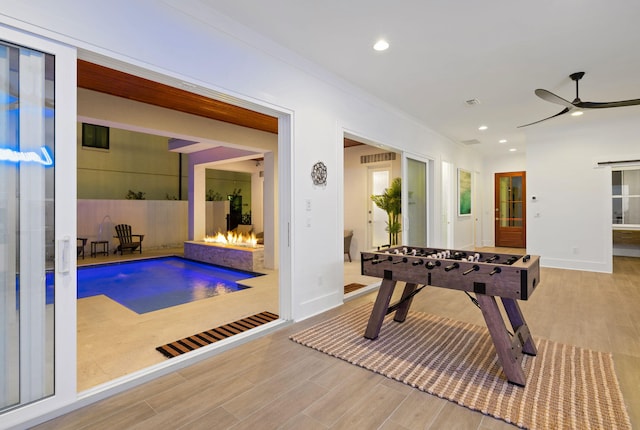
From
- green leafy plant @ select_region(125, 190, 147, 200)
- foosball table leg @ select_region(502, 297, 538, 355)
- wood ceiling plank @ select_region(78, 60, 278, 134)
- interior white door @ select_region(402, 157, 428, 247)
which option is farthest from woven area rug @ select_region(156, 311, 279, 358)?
green leafy plant @ select_region(125, 190, 147, 200)

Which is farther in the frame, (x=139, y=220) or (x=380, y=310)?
(x=139, y=220)

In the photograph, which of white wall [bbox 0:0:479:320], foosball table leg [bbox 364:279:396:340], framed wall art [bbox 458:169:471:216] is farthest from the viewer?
framed wall art [bbox 458:169:471:216]

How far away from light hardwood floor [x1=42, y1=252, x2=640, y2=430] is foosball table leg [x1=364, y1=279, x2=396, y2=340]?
1.67 ft

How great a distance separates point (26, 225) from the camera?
5.98ft

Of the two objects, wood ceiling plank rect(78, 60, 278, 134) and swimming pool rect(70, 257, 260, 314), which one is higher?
wood ceiling plank rect(78, 60, 278, 134)

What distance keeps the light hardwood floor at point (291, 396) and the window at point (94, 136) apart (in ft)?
34.2

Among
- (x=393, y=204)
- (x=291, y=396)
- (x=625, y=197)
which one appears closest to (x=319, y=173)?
(x=291, y=396)

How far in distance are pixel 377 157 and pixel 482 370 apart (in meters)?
5.86

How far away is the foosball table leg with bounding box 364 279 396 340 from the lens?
296 centimetres

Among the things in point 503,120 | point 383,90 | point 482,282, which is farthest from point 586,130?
point 482,282

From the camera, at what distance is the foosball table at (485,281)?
7.45 feet

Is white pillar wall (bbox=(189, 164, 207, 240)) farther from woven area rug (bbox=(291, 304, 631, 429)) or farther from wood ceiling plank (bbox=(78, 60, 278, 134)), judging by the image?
woven area rug (bbox=(291, 304, 631, 429))

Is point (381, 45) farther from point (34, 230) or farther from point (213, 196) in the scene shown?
point (213, 196)

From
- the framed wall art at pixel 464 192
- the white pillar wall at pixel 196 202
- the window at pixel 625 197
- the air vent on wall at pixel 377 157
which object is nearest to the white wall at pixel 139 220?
the white pillar wall at pixel 196 202
